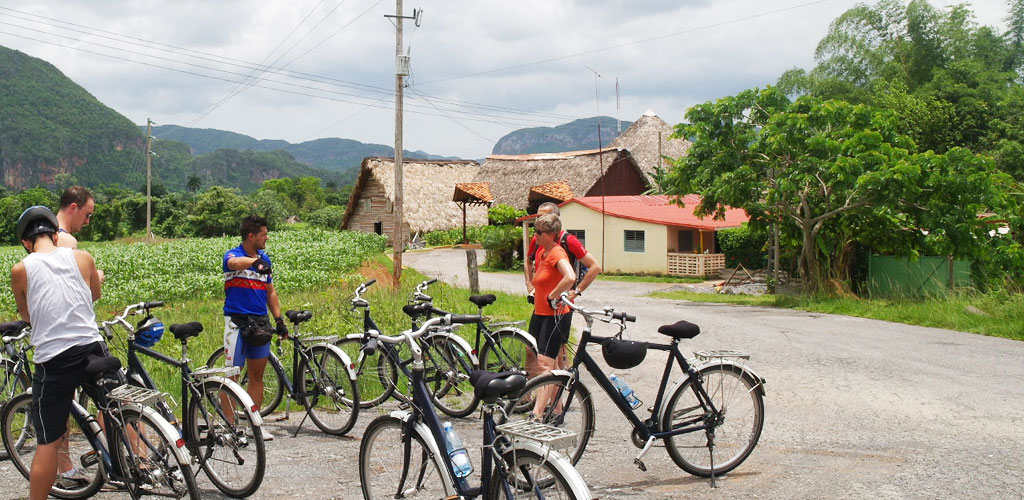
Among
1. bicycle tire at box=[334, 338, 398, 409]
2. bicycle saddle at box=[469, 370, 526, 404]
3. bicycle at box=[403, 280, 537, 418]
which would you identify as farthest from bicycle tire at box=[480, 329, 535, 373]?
bicycle saddle at box=[469, 370, 526, 404]

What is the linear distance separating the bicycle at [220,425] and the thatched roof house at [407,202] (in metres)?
42.7

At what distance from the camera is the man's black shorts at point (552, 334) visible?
657cm

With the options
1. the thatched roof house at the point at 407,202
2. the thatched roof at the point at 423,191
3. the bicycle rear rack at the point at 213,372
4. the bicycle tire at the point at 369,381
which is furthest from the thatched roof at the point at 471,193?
the bicycle rear rack at the point at 213,372

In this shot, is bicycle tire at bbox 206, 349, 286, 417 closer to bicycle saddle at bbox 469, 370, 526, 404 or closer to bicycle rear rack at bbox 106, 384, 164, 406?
bicycle rear rack at bbox 106, 384, 164, 406

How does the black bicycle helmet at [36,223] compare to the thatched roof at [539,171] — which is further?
the thatched roof at [539,171]

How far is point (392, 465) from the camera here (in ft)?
14.5

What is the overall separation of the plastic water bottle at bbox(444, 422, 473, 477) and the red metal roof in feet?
86.6

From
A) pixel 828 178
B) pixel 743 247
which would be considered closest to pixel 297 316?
pixel 828 178

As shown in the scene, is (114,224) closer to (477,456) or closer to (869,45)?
(869,45)

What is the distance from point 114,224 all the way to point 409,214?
26789 millimetres

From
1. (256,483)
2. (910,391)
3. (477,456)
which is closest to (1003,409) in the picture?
(910,391)

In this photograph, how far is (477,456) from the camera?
6.04m

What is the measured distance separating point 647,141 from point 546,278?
4436cm

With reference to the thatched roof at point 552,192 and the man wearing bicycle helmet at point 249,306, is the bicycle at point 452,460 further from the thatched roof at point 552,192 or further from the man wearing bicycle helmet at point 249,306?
the thatched roof at point 552,192
